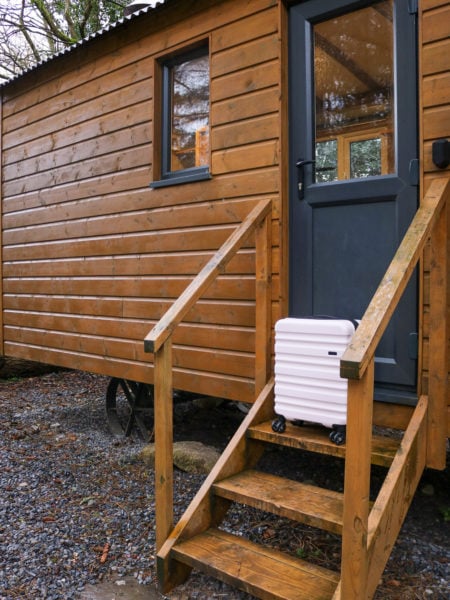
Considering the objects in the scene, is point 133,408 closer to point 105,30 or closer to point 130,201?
point 130,201

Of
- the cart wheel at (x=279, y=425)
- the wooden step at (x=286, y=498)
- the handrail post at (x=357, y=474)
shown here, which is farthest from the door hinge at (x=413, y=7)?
the wooden step at (x=286, y=498)

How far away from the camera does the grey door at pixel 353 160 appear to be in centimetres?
282

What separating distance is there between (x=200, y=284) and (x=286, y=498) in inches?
44.6

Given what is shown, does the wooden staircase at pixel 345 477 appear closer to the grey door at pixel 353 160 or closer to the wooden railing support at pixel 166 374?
the wooden railing support at pixel 166 374

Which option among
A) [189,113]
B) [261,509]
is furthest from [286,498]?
[189,113]

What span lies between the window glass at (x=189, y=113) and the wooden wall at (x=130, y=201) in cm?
19

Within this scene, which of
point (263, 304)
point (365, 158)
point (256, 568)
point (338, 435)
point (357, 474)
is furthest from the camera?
point (263, 304)

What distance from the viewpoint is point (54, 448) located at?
462 cm

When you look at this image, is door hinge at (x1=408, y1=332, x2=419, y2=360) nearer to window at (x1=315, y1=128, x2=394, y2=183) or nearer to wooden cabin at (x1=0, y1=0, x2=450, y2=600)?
wooden cabin at (x1=0, y1=0, x2=450, y2=600)

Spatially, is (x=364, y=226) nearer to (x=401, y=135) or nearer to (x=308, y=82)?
(x=401, y=135)

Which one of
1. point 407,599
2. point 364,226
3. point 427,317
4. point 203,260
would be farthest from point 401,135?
point 407,599

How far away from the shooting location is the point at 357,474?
5.79ft

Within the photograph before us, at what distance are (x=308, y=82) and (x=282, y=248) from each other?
1.06 m

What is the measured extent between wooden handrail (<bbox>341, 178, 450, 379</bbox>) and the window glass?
6.55ft
